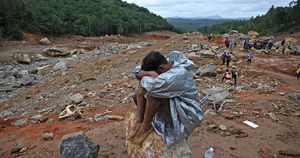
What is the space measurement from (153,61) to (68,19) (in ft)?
128

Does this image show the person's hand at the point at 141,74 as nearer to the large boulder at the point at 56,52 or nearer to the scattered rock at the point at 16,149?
the scattered rock at the point at 16,149

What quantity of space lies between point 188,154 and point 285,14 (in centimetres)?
3959

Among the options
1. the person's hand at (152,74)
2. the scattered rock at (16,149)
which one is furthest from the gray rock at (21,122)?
the person's hand at (152,74)

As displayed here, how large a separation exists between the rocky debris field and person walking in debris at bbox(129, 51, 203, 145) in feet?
5.11

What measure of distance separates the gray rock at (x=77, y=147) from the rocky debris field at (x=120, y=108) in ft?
0.25

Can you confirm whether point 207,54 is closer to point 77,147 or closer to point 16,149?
point 16,149

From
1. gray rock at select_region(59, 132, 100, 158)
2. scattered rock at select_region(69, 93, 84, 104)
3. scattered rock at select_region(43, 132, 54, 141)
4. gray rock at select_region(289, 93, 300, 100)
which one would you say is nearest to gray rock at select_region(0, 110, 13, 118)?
scattered rock at select_region(69, 93, 84, 104)

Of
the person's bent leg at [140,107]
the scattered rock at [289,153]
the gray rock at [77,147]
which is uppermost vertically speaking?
the person's bent leg at [140,107]

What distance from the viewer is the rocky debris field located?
5.03 meters

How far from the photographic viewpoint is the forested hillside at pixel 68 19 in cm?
2941

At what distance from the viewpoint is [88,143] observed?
4133 mm

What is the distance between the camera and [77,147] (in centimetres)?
403

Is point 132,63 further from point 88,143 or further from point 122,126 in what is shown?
point 88,143

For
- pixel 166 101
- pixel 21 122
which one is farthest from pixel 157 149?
pixel 21 122
